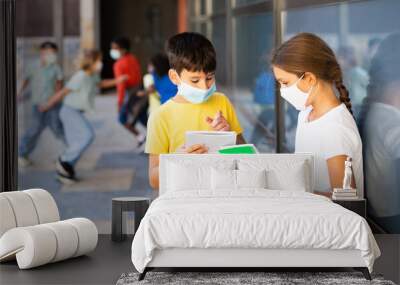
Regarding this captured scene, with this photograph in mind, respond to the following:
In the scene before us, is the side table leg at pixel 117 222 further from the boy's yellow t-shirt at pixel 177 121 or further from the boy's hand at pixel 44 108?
the boy's hand at pixel 44 108

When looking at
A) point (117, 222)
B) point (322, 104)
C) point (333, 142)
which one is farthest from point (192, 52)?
point (117, 222)

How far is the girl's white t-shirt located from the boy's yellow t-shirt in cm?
61

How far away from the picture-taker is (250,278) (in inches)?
221

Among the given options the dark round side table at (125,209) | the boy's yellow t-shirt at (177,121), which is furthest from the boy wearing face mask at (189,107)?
the dark round side table at (125,209)

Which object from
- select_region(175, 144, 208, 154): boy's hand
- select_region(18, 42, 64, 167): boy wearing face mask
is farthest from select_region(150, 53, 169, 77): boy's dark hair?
select_region(175, 144, 208, 154): boy's hand

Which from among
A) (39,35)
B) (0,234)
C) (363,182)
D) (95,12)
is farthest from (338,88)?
(95,12)

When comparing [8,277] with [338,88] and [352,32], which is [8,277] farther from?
[352,32]

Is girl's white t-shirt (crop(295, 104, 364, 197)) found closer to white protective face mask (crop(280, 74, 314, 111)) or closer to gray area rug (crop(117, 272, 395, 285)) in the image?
white protective face mask (crop(280, 74, 314, 111))

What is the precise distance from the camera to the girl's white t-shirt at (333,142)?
691 centimetres

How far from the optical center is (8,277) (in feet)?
19.0

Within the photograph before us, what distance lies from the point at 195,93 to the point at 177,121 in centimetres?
23

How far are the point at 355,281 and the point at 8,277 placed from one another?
2031 millimetres

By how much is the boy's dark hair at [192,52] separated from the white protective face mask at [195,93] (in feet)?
0.43

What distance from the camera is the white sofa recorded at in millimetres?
6004
